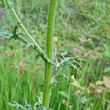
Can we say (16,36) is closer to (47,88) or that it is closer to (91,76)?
(47,88)

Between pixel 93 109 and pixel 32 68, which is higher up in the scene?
pixel 32 68

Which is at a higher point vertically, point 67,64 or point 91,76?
point 67,64

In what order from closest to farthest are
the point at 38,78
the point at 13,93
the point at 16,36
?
the point at 16,36
the point at 13,93
the point at 38,78

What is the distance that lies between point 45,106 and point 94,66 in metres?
1.23

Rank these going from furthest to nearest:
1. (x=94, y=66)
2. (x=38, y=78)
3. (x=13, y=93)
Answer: (x=94, y=66)
(x=38, y=78)
(x=13, y=93)

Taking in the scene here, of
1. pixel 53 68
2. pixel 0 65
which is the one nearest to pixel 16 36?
pixel 53 68

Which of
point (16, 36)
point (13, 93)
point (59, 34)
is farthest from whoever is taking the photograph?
point (59, 34)

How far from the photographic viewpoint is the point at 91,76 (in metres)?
1.70

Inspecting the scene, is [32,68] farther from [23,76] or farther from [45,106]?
[45,106]

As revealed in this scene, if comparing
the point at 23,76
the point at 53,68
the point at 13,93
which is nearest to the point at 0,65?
the point at 23,76

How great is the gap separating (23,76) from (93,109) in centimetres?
57

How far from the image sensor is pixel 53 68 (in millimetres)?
687

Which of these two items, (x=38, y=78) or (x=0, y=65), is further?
(x=0, y=65)

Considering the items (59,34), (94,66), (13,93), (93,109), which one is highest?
(59,34)
